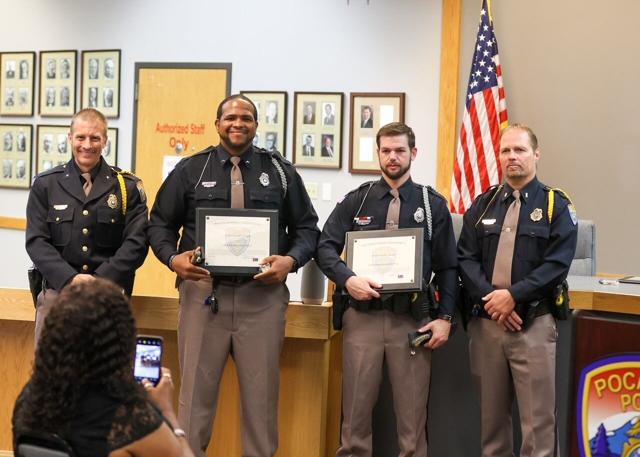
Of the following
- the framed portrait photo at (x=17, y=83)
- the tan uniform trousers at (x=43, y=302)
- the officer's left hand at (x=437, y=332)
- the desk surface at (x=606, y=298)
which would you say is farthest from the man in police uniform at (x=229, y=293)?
the framed portrait photo at (x=17, y=83)

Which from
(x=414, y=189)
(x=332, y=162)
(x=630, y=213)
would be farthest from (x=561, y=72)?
(x=414, y=189)

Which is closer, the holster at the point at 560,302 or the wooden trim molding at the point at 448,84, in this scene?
the holster at the point at 560,302

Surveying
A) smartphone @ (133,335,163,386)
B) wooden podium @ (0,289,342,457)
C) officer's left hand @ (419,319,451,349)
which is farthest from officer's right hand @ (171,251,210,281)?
smartphone @ (133,335,163,386)

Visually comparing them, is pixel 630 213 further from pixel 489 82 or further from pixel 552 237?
pixel 552 237

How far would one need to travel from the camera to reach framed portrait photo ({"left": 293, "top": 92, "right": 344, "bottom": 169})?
22.3 feet

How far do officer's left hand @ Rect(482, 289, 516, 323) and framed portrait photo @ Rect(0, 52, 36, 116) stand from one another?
5.67 meters

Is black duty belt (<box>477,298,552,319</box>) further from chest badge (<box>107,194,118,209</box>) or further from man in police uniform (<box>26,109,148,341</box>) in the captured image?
chest badge (<box>107,194,118,209</box>)

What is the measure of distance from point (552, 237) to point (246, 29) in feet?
14.1

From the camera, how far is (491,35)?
20.5ft

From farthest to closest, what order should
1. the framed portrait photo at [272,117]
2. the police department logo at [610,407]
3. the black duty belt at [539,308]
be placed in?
the framed portrait photo at [272,117] < the black duty belt at [539,308] < the police department logo at [610,407]

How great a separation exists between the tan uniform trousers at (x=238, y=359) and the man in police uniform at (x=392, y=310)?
0.34 m

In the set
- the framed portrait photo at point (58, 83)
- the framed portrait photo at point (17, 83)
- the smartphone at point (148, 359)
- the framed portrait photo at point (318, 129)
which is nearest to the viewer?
the smartphone at point (148, 359)

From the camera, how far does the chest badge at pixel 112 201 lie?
3629 millimetres

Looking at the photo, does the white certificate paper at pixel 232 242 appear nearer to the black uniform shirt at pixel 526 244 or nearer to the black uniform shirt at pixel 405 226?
the black uniform shirt at pixel 405 226
